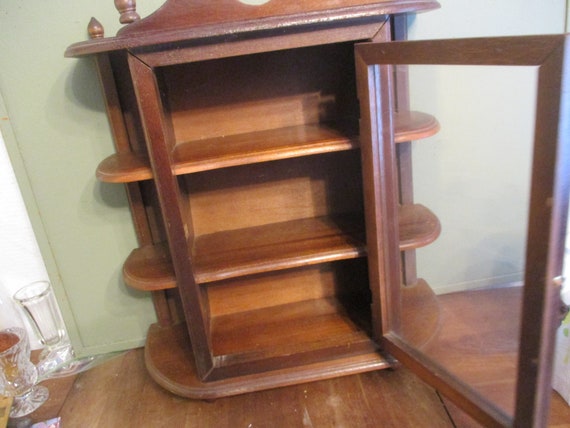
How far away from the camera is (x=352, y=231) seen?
4.41 feet

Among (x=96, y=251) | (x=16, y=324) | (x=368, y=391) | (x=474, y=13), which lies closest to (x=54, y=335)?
(x=16, y=324)

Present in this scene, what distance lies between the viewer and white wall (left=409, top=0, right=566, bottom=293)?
0.85m

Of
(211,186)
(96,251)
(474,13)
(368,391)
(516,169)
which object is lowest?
(368,391)

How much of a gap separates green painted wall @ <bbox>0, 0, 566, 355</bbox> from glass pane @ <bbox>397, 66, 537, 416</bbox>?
39cm

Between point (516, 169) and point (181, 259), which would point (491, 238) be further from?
point (181, 259)

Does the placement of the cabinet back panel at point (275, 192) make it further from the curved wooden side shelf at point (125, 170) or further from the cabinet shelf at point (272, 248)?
the curved wooden side shelf at point (125, 170)

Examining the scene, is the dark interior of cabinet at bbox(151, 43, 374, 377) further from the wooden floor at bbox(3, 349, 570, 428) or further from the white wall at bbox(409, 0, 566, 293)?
the white wall at bbox(409, 0, 566, 293)

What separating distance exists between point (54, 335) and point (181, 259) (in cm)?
70

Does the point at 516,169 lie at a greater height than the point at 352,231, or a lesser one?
greater

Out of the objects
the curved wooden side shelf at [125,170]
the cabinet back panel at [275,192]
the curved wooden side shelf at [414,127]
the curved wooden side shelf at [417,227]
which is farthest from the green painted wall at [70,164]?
the curved wooden side shelf at [417,227]

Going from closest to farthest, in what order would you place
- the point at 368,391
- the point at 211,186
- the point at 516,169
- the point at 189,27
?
the point at 516,169, the point at 189,27, the point at 368,391, the point at 211,186

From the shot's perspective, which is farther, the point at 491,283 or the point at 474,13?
the point at 474,13

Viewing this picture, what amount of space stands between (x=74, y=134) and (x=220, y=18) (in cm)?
63

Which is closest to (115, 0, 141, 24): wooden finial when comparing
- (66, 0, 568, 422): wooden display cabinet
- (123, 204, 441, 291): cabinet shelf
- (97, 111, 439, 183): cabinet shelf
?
(66, 0, 568, 422): wooden display cabinet
